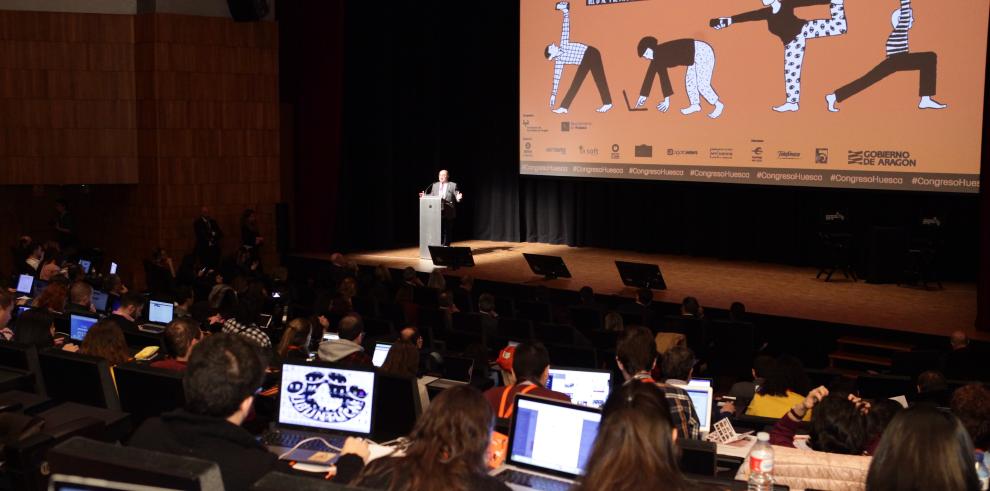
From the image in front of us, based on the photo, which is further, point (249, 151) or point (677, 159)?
point (249, 151)

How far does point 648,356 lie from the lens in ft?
17.1

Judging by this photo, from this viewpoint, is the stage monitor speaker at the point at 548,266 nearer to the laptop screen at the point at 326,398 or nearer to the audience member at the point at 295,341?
the audience member at the point at 295,341

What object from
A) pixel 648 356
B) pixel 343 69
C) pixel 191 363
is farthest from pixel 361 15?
pixel 191 363

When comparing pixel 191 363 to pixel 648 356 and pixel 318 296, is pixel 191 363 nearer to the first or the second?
pixel 648 356

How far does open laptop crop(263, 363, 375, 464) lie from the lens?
4340 millimetres

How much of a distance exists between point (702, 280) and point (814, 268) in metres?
2.13

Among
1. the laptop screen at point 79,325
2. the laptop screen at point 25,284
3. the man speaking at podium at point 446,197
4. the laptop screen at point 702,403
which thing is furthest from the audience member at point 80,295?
the man speaking at podium at point 446,197

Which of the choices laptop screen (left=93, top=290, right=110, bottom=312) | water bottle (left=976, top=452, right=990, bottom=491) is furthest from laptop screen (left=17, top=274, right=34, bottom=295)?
water bottle (left=976, top=452, right=990, bottom=491)

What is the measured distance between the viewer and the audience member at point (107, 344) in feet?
18.1

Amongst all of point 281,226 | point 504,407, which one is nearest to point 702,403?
point 504,407

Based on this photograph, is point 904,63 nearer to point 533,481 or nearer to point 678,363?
point 678,363

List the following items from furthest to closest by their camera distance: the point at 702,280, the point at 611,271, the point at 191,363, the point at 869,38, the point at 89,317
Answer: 1. the point at 611,271
2. the point at 702,280
3. the point at 869,38
4. the point at 89,317
5. the point at 191,363

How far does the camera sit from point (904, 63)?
11719mm

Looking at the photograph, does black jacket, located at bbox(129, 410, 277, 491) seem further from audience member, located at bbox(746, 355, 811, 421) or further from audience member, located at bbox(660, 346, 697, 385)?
audience member, located at bbox(746, 355, 811, 421)
